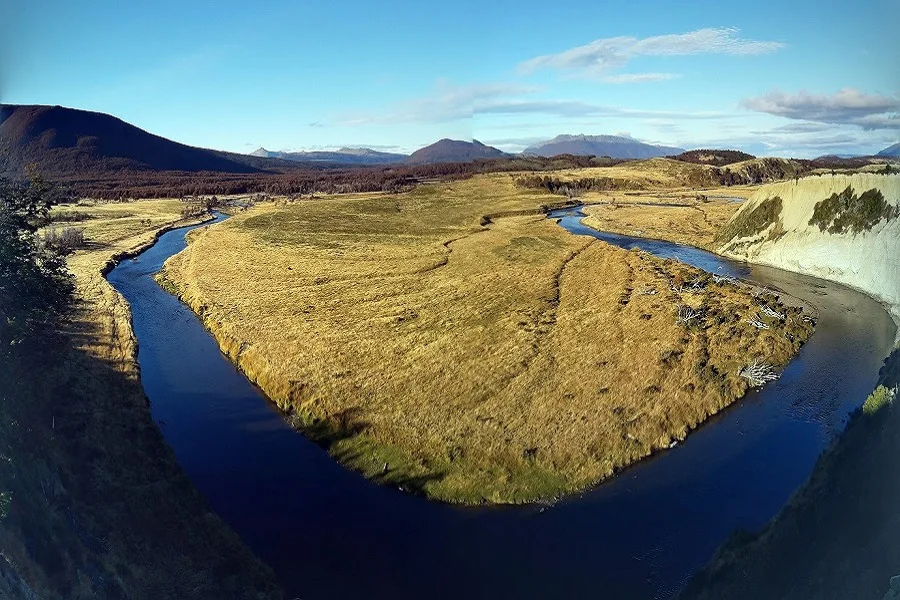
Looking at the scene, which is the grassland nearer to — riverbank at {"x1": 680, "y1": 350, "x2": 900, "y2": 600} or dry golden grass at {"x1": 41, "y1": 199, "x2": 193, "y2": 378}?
riverbank at {"x1": 680, "y1": 350, "x2": 900, "y2": 600}

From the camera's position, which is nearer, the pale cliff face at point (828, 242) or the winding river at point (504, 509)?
the winding river at point (504, 509)

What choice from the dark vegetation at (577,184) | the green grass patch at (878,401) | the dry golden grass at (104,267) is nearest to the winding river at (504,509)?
the green grass patch at (878,401)

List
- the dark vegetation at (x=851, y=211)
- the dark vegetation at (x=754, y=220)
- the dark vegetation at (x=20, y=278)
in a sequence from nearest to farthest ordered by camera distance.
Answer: the dark vegetation at (x=20, y=278), the dark vegetation at (x=851, y=211), the dark vegetation at (x=754, y=220)

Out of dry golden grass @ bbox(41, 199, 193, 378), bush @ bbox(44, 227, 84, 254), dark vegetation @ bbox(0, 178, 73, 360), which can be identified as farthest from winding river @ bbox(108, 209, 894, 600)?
bush @ bbox(44, 227, 84, 254)

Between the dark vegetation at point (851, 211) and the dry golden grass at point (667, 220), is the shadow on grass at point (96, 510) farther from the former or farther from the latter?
the dry golden grass at point (667, 220)

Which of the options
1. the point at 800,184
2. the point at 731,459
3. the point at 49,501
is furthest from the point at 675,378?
the point at 800,184
